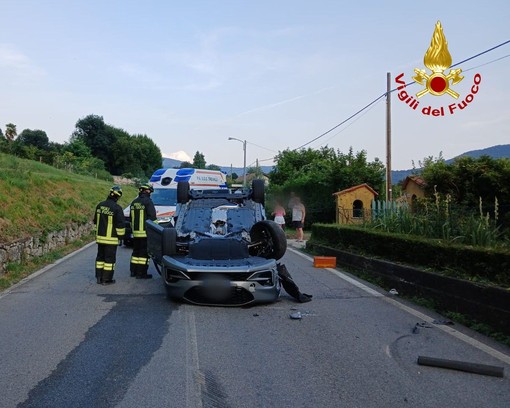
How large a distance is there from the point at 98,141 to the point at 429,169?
69043mm

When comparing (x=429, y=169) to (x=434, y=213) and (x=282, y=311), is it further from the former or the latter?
(x=282, y=311)

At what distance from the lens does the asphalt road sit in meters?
4.54

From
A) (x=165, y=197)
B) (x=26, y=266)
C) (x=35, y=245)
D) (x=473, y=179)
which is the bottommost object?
(x=26, y=266)

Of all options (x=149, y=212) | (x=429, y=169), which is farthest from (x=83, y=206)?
Answer: (x=429, y=169)

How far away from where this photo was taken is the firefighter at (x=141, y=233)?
10898 millimetres

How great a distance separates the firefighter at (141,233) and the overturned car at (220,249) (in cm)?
92

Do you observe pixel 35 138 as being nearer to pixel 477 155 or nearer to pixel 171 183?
pixel 171 183

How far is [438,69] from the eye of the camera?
15.8 metres

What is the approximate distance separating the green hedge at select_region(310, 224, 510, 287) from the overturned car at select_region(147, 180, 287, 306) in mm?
2460

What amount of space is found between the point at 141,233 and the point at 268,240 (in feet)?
10.9

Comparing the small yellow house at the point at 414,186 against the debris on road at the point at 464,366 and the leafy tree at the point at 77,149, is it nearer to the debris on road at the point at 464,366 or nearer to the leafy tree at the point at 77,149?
the debris on road at the point at 464,366

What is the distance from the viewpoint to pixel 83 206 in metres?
24.5

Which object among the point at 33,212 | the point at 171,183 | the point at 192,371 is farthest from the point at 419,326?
the point at 171,183

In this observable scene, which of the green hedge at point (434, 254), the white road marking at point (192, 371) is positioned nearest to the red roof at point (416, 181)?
the green hedge at point (434, 254)
